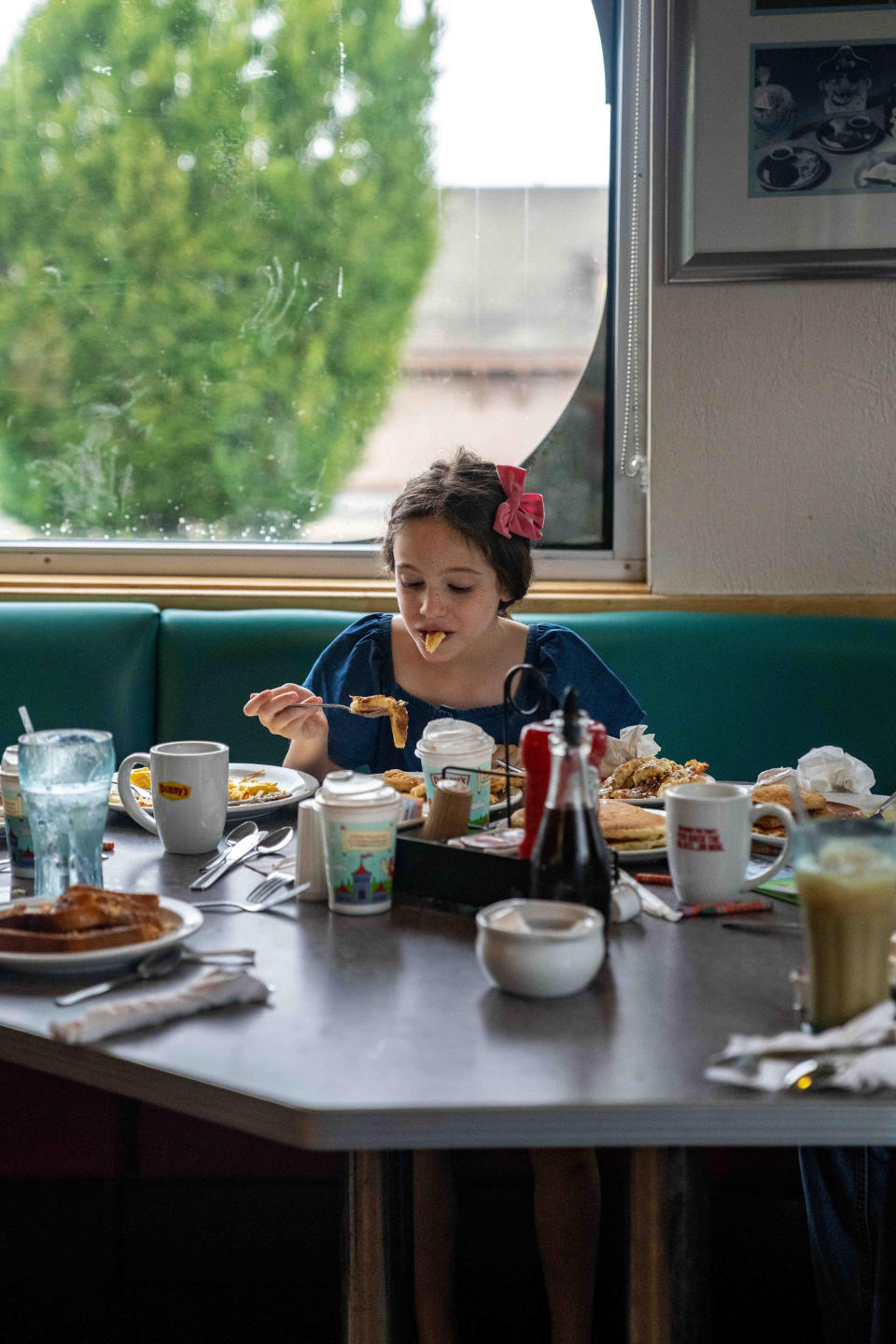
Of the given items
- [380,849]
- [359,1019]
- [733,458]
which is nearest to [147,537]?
[733,458]

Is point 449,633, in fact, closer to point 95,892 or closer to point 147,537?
point 95,892

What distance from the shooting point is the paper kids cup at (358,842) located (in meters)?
1.19

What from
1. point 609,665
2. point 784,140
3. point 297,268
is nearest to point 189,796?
point 609,665

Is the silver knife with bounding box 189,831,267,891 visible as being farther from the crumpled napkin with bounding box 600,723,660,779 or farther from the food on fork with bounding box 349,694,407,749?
the crumpled napkin with bounding box 600,723,660,779

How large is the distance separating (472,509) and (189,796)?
86 cm

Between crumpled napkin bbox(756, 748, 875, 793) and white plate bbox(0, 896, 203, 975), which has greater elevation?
white plate bbox(0, 896, 203, 975)

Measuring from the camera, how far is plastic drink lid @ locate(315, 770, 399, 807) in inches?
46.7

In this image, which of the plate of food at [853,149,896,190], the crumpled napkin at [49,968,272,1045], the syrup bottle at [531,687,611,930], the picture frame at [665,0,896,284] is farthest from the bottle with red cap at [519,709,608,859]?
the plate of food at [853,149,896,190]

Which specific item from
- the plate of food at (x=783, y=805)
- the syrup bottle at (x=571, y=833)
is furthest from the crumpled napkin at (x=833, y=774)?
the syrup bottle at (x=571, y=833)

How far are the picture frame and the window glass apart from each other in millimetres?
341

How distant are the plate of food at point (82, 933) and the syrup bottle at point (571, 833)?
326 millimetres

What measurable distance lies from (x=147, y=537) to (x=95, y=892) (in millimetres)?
2076

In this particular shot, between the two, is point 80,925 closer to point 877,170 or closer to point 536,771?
point 536,771

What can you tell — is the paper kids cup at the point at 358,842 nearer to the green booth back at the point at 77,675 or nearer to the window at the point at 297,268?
the green booth back at the point at 77,675
